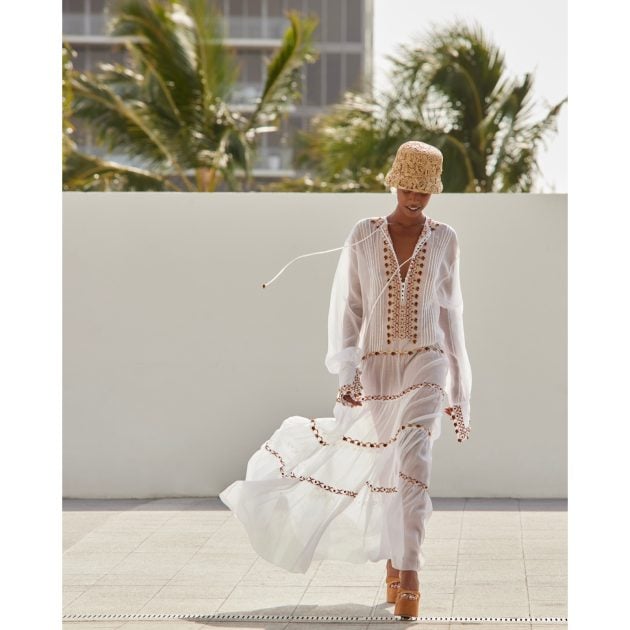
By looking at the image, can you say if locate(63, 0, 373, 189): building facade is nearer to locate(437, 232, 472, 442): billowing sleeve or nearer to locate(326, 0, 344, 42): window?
locate(326, 0, 344, 42): window

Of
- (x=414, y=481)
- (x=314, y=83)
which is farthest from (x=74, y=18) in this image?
(x=414, y=481)

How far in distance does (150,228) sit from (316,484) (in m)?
3.04

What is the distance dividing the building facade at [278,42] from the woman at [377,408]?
41316 mm

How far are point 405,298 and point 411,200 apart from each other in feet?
1.28

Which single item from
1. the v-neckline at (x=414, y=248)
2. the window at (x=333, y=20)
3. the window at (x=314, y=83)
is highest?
the window at (x=333, y=20)

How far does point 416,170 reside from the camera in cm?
554

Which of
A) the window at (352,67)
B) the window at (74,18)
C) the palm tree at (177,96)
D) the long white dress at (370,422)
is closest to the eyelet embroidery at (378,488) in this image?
the long white dress at (370,422)

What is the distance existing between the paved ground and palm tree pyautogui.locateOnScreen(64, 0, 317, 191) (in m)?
10.8

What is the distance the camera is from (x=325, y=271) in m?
8.18

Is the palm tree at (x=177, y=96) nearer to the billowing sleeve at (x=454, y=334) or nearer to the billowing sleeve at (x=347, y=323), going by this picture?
the billowing sleeve at (x=347, y=323)

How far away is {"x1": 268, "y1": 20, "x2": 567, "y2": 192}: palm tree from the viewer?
15336 millimetres

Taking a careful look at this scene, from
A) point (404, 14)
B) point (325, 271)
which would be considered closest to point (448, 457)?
point (325, 271)

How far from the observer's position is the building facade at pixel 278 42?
4878cm

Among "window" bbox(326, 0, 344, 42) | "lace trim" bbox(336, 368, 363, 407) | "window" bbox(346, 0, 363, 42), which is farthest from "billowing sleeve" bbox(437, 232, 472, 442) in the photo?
"window" bbox(346, 0, 363, 42)
